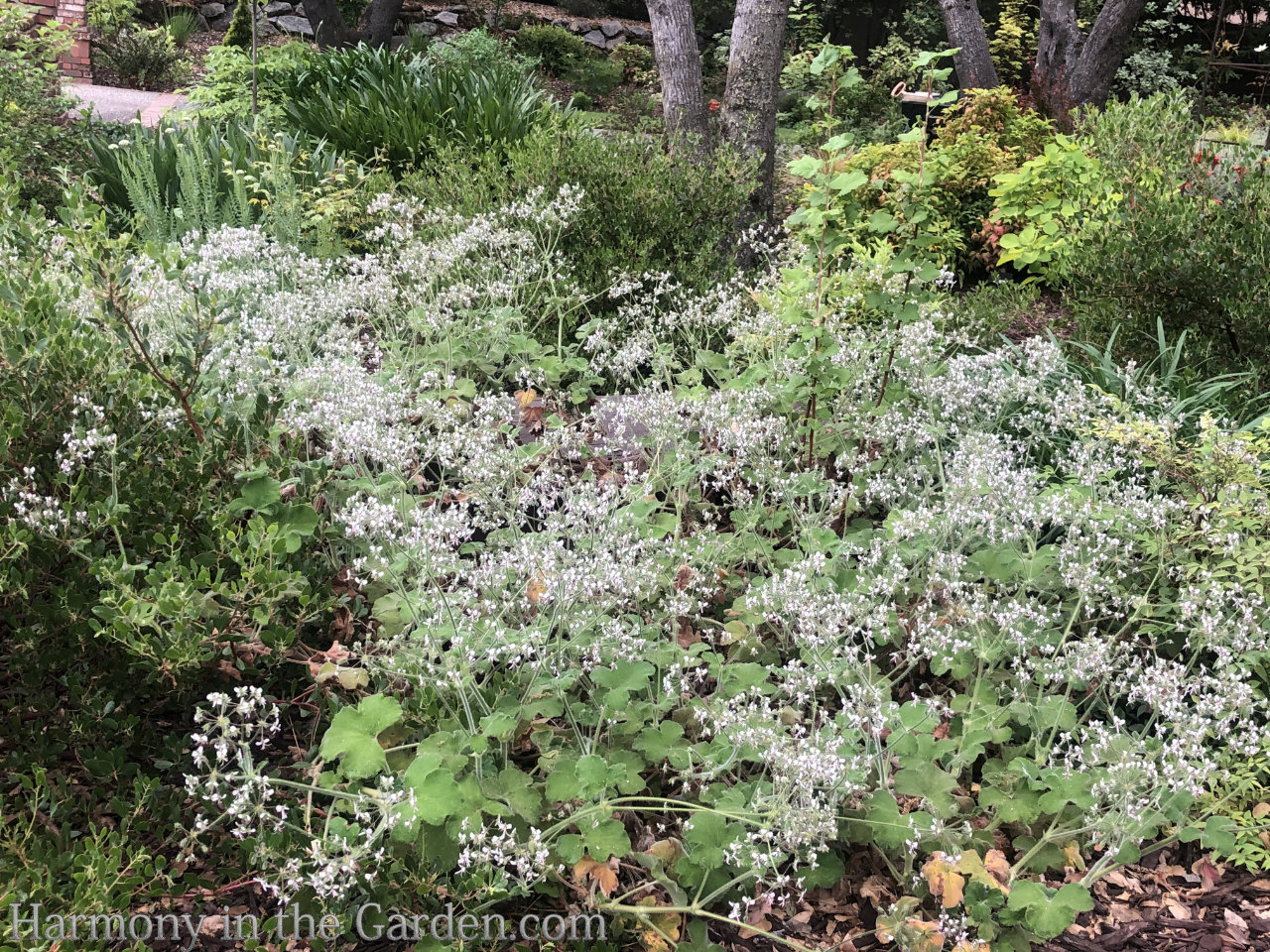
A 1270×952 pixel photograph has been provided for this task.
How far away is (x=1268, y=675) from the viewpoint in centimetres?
319

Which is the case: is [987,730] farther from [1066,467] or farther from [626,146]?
[626,146]

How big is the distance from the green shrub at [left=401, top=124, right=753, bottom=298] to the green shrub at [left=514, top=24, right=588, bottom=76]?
14398 mm

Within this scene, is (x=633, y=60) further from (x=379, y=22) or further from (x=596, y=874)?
(x=596, y=874)

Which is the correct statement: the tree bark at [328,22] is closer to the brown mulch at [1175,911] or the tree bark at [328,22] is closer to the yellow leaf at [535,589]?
the yellow leaf at [535,589]

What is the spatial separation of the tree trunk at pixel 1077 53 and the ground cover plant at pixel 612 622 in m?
6.52

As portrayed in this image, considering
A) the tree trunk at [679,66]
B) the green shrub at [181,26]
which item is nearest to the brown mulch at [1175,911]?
the tree trunk at [679,66]

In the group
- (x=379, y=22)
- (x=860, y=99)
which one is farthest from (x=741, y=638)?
(x=379, y=22)

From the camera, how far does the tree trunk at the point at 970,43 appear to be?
452 inches

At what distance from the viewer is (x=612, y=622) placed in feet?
8.89

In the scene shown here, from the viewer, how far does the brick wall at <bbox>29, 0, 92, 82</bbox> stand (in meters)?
14.0

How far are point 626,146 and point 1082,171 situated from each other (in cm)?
353

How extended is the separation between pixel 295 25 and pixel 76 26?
617 centimetres

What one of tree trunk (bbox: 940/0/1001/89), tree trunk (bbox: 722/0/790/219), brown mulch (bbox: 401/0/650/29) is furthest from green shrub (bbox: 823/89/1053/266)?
brown mulch (bbox: 401/0/650/29)

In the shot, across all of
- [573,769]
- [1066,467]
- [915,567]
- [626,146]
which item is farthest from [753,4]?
[573,769]
